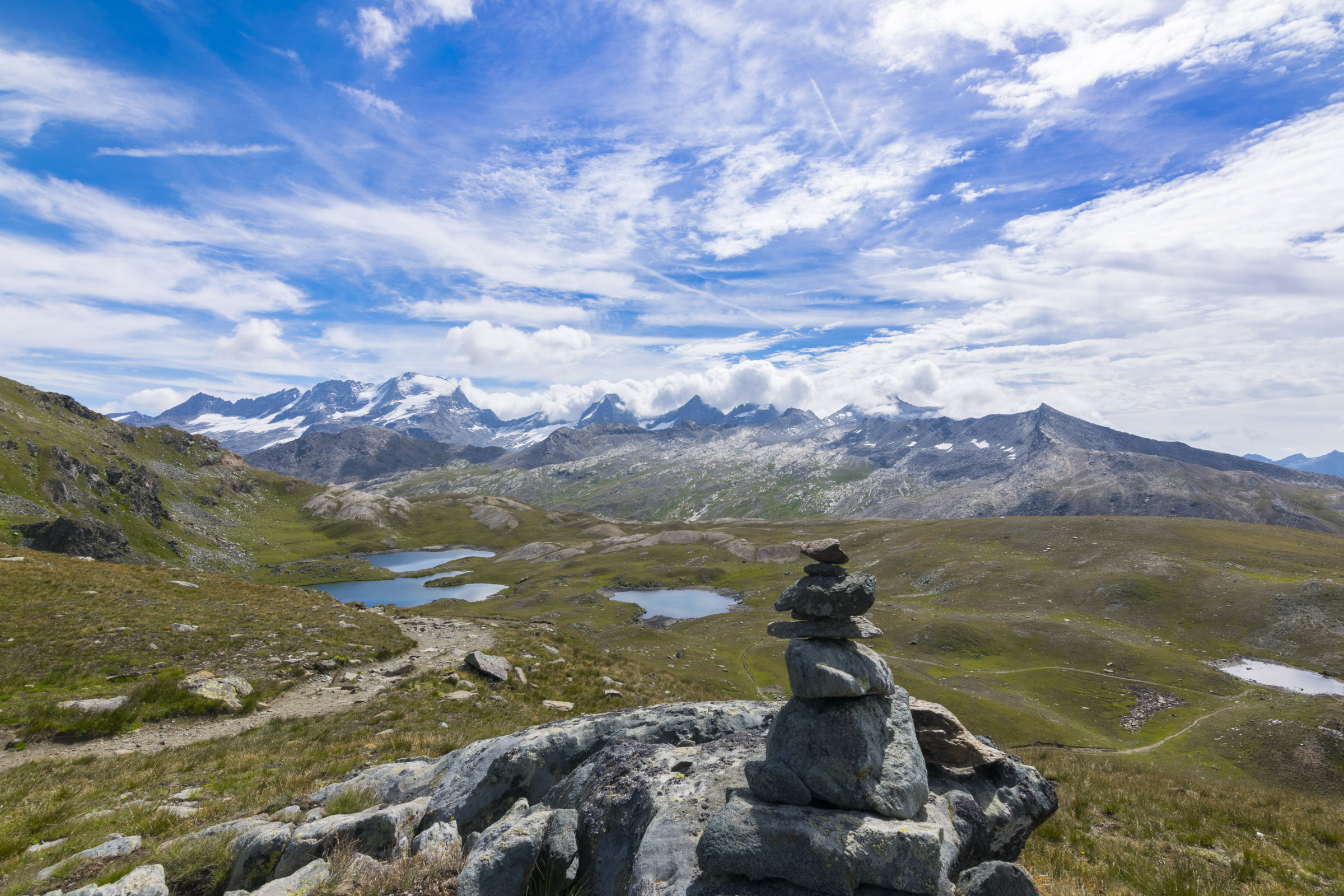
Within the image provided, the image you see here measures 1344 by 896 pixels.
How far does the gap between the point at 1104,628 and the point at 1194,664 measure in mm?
13454

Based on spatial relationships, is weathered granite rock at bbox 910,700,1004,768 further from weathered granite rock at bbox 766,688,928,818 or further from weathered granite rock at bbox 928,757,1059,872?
weathered granite rock at bbox 766,688,928,818

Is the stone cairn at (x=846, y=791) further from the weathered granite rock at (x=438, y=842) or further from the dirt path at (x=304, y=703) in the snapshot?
the dirt path at (x=304, y=703)

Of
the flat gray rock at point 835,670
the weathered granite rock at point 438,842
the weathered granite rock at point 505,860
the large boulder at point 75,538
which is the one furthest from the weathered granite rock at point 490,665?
the large boulder at point 75,538

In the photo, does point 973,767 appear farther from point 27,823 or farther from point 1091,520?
point 1091,520

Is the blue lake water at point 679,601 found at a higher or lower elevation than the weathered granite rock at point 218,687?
lower

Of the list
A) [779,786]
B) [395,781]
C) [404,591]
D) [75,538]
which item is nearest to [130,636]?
[395,781]

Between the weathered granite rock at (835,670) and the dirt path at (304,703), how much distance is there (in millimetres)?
24060

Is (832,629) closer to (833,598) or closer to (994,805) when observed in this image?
(833,598)

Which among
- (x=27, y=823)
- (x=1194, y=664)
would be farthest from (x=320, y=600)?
(x=1194, y=664)

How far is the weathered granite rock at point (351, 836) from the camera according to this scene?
11.0 metres

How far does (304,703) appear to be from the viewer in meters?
25.8

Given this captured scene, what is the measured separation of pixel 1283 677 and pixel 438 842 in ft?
330

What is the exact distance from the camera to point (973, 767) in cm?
1337

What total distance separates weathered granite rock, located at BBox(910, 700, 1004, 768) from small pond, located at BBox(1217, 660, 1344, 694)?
82.5 m
